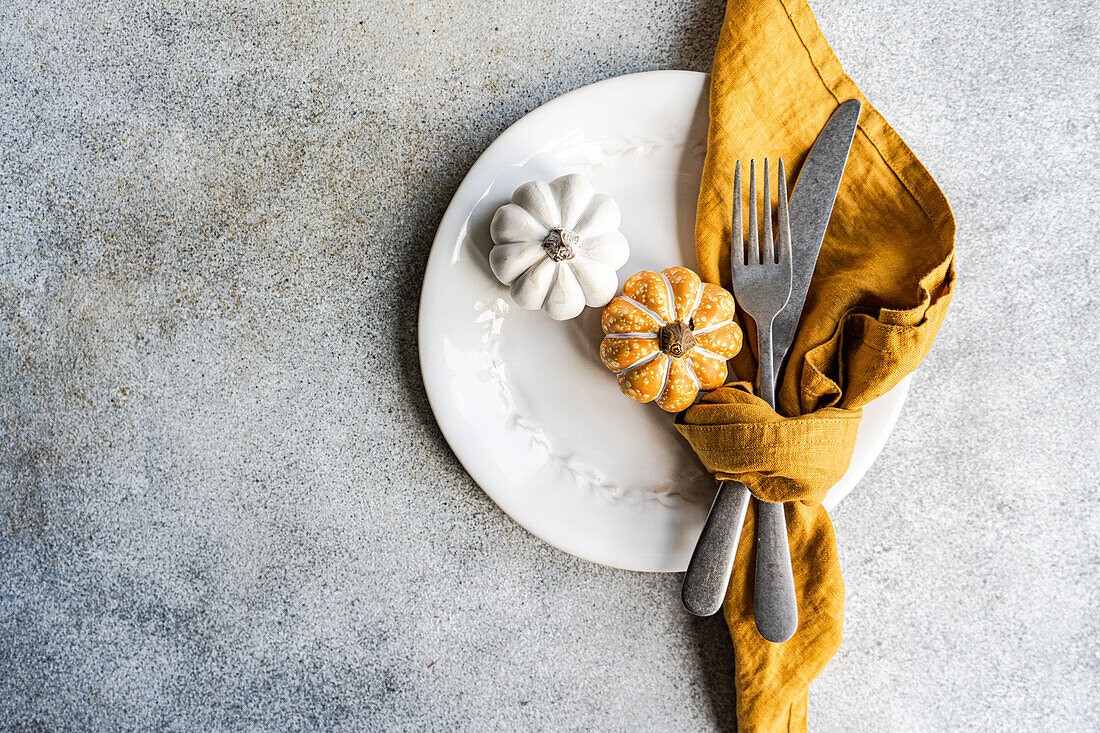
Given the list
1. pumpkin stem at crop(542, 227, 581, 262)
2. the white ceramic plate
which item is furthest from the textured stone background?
pumpkin stem at crop(542, 227, 581, 262)

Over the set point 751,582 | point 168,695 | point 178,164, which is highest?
point 178,164

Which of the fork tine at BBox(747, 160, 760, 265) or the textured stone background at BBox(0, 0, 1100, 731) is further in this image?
the textured stone background at BBox(0, 0, 1100, 731)

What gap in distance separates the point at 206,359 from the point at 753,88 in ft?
2.90

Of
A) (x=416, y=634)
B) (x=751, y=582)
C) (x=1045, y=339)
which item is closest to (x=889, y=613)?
(x=751, y=582)

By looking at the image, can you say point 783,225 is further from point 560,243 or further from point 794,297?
point 560,243

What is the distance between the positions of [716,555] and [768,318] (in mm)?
325

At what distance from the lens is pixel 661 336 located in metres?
0.79

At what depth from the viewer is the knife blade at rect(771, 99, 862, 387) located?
0.86 m

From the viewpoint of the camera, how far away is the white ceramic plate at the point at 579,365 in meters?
0.88

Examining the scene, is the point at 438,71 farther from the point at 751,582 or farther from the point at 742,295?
the point at 751,582

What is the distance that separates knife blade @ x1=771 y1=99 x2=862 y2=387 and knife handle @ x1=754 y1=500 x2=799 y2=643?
19cm

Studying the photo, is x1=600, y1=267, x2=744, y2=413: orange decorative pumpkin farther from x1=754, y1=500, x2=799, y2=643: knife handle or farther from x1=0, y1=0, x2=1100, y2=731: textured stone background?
x1=0, y1=0, x2=1100, y2=731: textured stone background

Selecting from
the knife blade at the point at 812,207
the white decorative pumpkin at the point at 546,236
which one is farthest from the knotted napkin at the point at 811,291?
the white decorative pumpkin at the point at 546,236

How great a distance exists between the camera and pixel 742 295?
855mm
